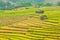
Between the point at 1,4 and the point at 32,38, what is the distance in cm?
9471

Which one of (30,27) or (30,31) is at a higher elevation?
(30,27)

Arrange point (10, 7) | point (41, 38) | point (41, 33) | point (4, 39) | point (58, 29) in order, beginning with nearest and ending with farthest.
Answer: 1. point (4, 39)
2. point (41, 38)
3. point (41, 33)
4. point (58, 29)
5. point (10, 7)

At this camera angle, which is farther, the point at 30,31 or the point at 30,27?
the point at 30,27

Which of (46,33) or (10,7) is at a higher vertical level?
(10,7)

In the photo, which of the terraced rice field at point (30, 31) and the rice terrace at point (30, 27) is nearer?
the terraced rice field at point (30, 31)

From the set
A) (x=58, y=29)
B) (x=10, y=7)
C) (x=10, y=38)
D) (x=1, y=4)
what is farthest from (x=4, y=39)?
(x=1, y=4)

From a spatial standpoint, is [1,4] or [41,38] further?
[1,4]

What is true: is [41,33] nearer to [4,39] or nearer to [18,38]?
[18,38]

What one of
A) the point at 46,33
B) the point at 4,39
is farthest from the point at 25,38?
the point at 46,33

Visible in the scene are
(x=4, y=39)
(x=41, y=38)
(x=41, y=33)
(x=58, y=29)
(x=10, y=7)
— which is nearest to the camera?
(x=4, y=39)

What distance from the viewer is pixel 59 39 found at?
128 feet

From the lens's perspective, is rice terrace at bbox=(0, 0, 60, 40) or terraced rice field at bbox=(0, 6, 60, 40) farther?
rice terrace at bbox=(0, 0, 60, 40)

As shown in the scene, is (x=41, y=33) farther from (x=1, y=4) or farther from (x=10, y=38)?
(x=1, y=4)

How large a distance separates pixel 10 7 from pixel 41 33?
8094 centimetres
